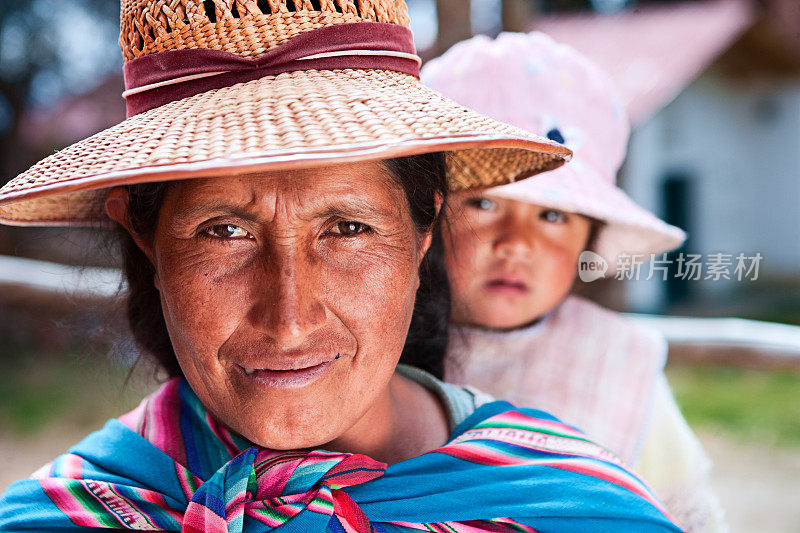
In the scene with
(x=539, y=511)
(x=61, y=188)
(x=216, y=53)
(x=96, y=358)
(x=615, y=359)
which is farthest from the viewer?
(x=615, y=359)

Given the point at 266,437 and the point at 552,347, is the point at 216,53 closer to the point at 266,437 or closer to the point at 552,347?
the point at 266,437

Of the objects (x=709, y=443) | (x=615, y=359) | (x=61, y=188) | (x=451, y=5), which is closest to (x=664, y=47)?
(x=709, y=443)

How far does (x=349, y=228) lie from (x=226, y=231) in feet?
0.76

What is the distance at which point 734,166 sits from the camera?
43.3 ft

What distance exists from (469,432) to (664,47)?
32.7 ft

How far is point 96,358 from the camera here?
2311 millimetres

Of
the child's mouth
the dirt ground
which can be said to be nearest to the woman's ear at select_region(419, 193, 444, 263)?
the child's mouth

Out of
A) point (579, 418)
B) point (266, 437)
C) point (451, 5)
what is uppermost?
point (451, 5)

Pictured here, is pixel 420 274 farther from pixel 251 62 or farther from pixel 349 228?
pixel 251 62

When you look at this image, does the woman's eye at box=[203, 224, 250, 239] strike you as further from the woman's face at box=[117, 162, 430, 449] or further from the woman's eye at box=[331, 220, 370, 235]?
the woman's eye at box=[331, 220, 370, 235]

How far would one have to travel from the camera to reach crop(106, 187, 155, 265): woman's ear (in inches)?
64.9

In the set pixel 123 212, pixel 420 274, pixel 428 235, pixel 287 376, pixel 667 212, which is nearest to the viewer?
pixel 287 376

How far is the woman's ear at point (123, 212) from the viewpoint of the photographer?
64.9 inches

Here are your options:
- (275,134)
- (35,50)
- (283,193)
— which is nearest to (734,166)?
(35,50)
